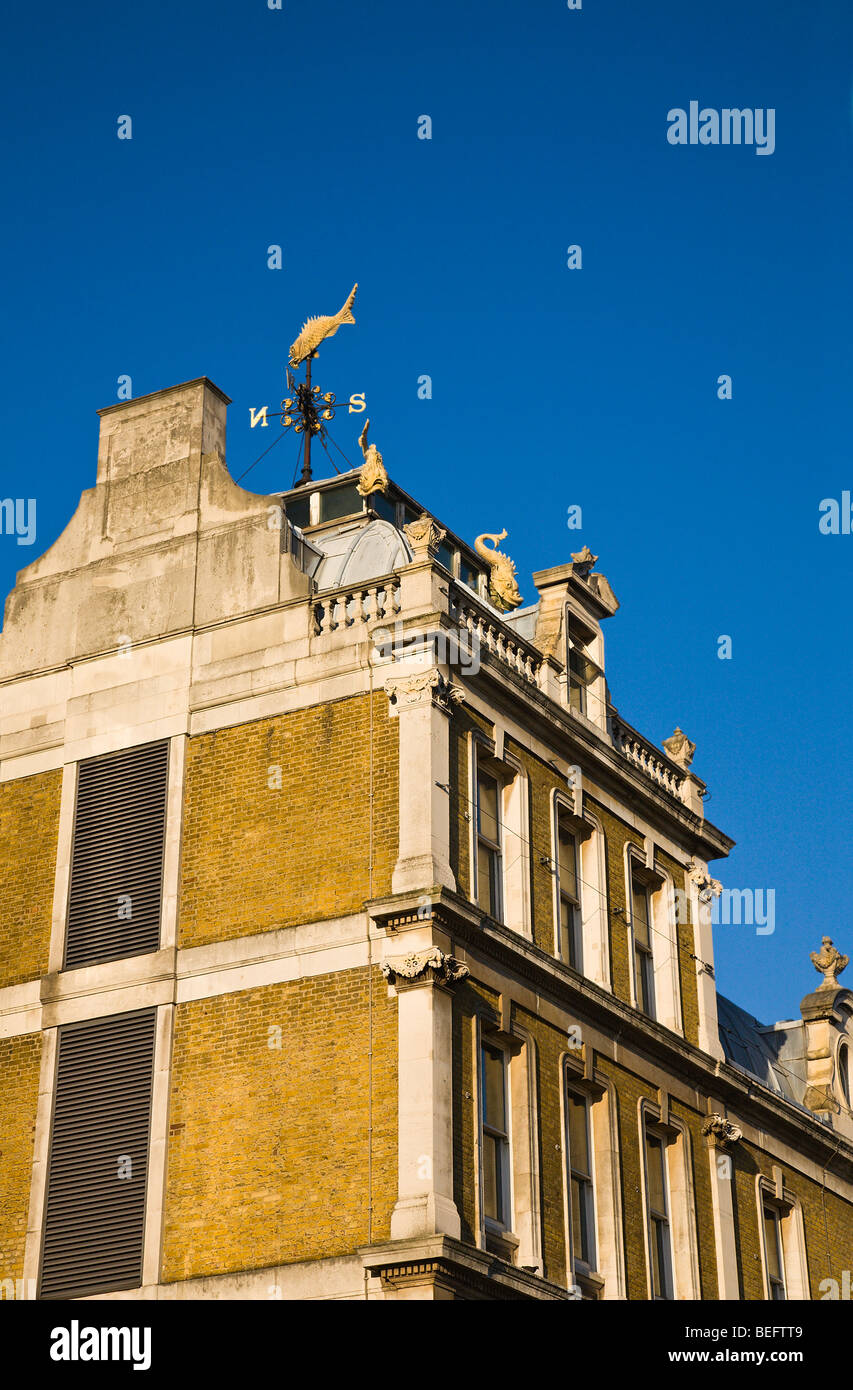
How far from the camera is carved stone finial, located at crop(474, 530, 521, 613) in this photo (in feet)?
121

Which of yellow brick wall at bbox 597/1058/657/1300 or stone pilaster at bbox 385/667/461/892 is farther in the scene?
yellow brick wall at bbox 597/1058/657/1300

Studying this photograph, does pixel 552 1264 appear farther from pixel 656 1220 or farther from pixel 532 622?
pixel 532 622

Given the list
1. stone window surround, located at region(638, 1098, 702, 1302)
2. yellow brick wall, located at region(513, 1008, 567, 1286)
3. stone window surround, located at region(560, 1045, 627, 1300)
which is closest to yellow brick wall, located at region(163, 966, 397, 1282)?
yellow brick wall, located at region(513, 1008, 567, 1286)

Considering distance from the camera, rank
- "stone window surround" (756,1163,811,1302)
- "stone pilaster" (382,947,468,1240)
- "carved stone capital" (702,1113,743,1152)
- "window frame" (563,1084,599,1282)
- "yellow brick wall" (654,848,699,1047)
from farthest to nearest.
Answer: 1. "stone window surround" (756,1163,811,1302)
2. "yellow brick wall" (654,848,699,1047)
3. "carved stone capital" (702,1113,743,1152)
4. "window frame" (563,1084,599,1282)
5. "stone pilaster" (382,947,468,1240)

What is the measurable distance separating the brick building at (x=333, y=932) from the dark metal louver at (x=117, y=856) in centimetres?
6

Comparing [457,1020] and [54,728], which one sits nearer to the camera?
[457,1020]

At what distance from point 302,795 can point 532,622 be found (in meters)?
7.18

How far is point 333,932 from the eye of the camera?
1120 inches

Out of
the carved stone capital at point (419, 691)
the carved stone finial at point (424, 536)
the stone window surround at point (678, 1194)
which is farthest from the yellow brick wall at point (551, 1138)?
the carved stone finial at point (424, 536)

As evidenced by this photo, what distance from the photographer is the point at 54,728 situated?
32.6 m

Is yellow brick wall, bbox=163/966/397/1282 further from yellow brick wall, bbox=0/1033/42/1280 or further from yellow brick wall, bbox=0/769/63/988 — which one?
yellow brick wall, bbox=0/769/63/988

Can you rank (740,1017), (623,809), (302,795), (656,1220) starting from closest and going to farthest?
(302,795)
(656,1220)
(623,809)
(740,1017)

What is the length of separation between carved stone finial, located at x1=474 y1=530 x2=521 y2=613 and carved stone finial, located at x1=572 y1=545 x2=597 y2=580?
1.47m
